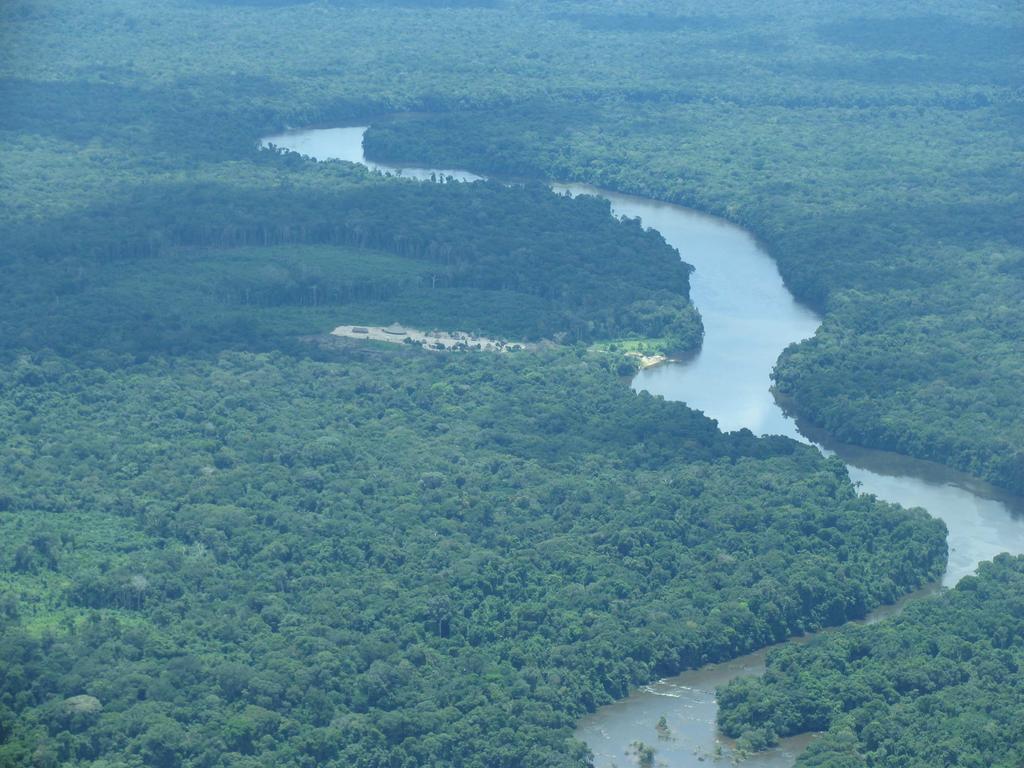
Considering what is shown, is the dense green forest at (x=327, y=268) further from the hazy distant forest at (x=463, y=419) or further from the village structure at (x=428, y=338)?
the village structure at (x=428, y=338)

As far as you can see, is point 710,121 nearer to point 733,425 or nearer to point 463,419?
point 733,425

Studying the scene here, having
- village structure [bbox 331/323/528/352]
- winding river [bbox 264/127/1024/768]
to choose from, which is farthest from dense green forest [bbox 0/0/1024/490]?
village structure [bbox 331/323/528/352]

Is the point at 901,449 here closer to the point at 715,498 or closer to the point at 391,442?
the point at 715,498

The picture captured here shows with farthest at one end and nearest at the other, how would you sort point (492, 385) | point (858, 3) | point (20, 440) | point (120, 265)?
point (858, 3)
point (120, 265)
point (492, 385)
point (20, 440)

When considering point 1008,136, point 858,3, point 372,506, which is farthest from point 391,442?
point 858,3

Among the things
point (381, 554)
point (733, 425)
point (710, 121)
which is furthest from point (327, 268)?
point (710, 121)

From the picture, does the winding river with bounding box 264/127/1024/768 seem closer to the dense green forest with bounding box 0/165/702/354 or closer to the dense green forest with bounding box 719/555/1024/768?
the dense green forest with bounding box 719/555/1024/768

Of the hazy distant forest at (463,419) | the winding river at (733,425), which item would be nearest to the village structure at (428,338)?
the hazy distant forest at (463,419)
